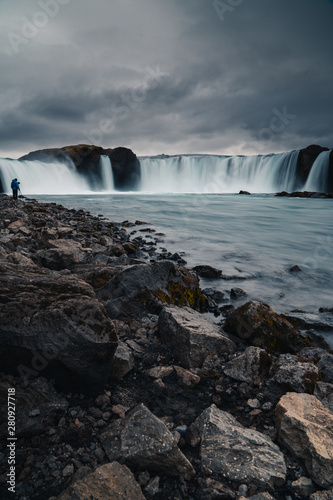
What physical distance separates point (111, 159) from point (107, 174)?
389 centimetres

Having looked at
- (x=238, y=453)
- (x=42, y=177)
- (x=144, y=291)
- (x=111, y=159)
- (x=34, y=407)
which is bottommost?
(x=238, y=453)

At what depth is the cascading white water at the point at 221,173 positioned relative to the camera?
57.8 metres

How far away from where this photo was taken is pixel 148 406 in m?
2.58

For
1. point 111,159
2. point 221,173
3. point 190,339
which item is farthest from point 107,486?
point 111,159

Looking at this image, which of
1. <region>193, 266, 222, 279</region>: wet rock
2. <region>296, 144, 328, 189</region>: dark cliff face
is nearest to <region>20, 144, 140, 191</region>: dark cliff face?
<region>296, 144, 328, 189</region>: dark cliff face

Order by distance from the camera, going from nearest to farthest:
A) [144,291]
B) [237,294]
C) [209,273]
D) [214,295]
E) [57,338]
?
[57,338] → [144,291] → [214,295] → [237,294] → [209,273]

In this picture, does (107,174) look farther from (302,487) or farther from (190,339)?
(302,487)

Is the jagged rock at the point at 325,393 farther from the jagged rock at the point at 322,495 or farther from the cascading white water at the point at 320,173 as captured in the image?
the cascading white water at the point at 320,173

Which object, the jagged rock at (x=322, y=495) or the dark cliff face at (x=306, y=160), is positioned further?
the dark cliff face at (x=306, y=160)

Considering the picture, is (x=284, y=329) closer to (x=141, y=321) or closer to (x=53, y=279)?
(x=141, y=321)

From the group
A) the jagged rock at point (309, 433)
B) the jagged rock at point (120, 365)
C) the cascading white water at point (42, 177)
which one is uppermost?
the cascading white water at point (42, 177)

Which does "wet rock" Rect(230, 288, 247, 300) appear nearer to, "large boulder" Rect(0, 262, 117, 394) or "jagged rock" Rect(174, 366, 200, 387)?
"jagged rock" Rect(174, 366, 200, 387)

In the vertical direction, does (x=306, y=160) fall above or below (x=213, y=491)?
above

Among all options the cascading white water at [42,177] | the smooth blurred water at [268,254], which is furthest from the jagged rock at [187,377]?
the cascading white water at [42,177]
